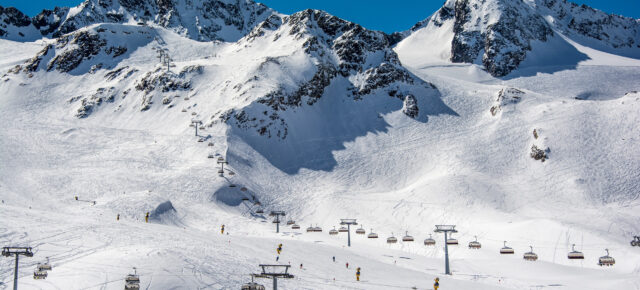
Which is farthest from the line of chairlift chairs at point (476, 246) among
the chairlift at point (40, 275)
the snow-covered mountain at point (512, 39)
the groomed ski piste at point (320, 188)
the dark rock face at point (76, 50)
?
the snow-covered mountain at point (512, 39)

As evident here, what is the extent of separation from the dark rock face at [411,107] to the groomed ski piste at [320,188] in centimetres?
206

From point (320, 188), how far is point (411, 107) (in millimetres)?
33944

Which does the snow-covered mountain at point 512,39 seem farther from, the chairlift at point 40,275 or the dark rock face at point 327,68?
the chairlift at point 40,275

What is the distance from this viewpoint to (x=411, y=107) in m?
119

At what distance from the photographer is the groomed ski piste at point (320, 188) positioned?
4672 centimetres

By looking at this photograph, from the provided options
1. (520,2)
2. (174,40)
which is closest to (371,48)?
(174,40)

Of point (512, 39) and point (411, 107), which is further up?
point (512, 39)

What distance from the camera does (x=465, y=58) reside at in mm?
179500

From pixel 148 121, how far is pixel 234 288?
84.9m

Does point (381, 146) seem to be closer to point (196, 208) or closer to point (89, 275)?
point (196, 208)

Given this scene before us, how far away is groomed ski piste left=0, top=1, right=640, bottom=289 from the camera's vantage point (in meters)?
46.7

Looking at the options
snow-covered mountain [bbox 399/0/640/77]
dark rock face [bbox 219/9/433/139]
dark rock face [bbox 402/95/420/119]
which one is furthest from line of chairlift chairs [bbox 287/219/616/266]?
snow-covered mountain [bbox 399/0/640/77]

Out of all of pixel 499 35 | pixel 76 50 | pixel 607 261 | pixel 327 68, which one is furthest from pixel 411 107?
pixel 76 50

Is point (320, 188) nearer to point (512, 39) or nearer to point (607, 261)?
point (607, 261)
